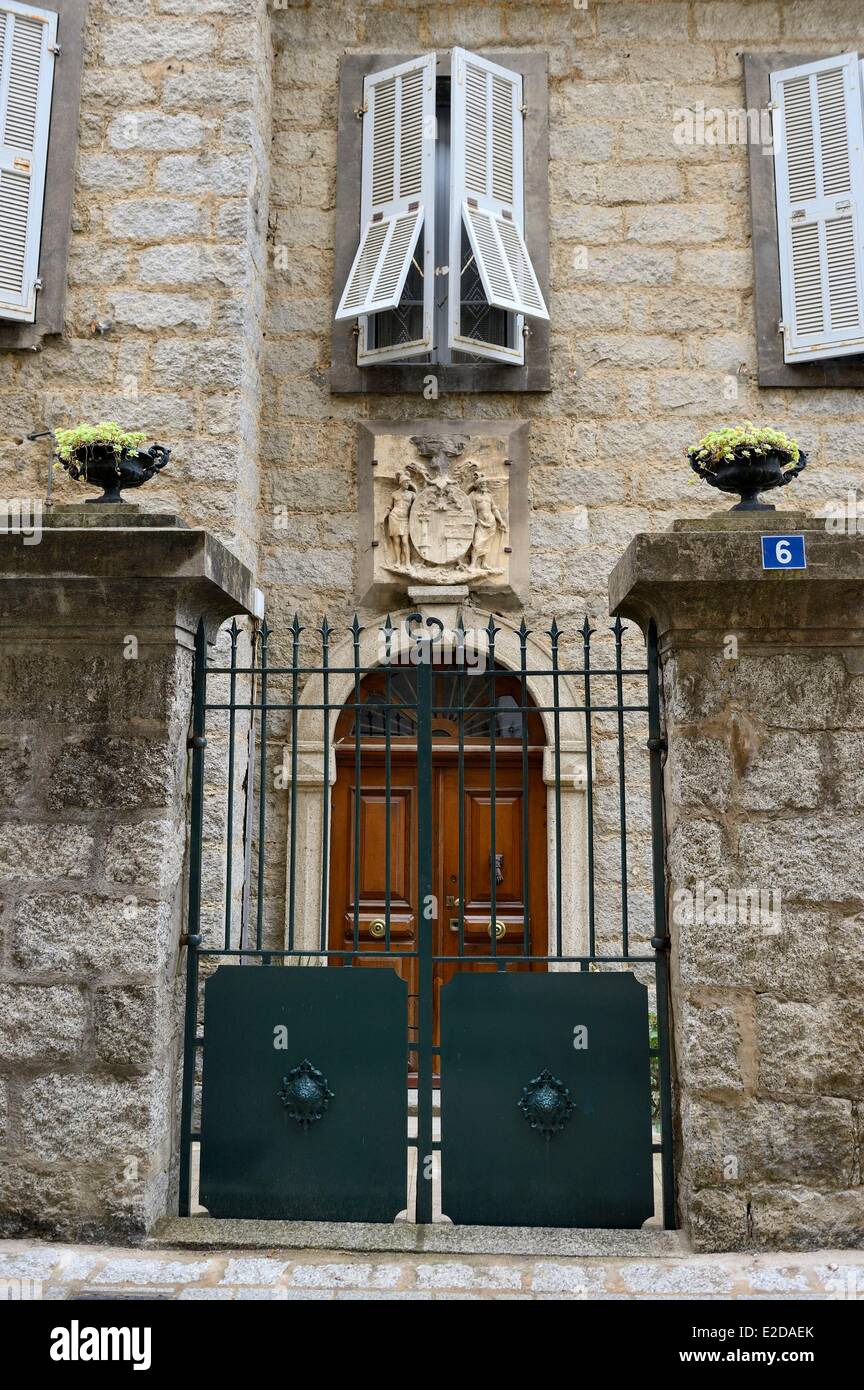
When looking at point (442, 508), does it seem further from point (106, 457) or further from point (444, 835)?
point (106, 457)

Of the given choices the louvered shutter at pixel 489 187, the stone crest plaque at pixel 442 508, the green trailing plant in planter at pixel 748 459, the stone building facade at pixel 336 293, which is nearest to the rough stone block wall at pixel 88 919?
the green trailing plant in planter at pixel 748 459

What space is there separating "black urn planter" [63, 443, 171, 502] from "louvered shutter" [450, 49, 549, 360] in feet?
11.2

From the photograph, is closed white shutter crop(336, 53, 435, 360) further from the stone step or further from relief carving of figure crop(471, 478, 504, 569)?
the stone step

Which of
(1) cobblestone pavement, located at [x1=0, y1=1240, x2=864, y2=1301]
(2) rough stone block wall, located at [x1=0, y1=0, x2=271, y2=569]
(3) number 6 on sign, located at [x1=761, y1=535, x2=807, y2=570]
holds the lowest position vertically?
(1) cobblestone pavement, located at [x1=0, y1=1240, x2=864, y2=1301]

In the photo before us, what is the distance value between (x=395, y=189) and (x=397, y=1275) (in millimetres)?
6352

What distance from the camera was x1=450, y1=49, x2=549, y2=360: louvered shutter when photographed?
7023mm

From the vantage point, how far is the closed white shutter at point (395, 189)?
7043 millimetres

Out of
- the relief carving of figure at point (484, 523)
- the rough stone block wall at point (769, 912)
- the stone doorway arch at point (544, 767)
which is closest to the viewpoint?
the rough stone block wall at point (769, 912)

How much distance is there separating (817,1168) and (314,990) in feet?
5.62

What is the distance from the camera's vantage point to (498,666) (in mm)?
7055

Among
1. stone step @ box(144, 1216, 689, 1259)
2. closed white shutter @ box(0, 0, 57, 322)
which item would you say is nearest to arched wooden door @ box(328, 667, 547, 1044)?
stone step @ box(144, 1216, 689, 1259)

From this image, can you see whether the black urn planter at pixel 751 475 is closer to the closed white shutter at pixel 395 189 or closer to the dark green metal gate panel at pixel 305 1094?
the dark green metal gate panel at pixel 305 1094

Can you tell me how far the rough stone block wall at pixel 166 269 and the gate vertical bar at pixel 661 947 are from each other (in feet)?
10.6

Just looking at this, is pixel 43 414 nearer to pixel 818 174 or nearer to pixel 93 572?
pixel 93 572
